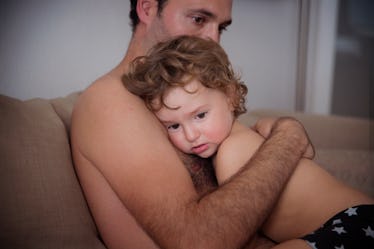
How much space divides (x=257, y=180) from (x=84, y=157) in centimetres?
38

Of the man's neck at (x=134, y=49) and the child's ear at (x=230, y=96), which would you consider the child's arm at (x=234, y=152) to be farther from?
the man's neck at (x=134, y=49)

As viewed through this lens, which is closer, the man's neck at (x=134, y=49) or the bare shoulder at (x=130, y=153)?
the bare shoulder at (x=130, y=153)

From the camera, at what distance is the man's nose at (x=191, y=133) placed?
0.89 metres

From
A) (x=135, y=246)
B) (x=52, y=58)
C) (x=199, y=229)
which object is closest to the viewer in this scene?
(x=199, y=229)

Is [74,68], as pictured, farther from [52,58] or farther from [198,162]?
[198,162]

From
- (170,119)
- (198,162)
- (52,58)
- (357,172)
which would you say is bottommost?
(357,172)

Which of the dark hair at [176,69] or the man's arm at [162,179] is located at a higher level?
the dark hair at [176,69]

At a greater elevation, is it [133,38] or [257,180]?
[133,38]

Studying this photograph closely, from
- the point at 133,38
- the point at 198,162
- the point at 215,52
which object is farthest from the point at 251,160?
the point at 133,38

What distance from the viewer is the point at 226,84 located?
95 centimetres

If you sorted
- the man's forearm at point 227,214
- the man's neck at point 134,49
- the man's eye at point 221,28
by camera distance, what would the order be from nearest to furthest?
1. the man's forearm at point 227,214
2. the man's neck at point 134,49
3. the man's eye at point 221,28

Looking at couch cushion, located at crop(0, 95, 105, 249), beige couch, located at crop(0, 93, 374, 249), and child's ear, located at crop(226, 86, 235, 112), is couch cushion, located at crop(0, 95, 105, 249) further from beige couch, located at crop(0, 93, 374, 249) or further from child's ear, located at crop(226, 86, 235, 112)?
child's ear, located at crop(226, 86, 235, 112)

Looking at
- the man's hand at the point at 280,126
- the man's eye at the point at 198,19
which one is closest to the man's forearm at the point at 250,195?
the man's hand at the point at 280,126

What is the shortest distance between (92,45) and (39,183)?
0.38 m
